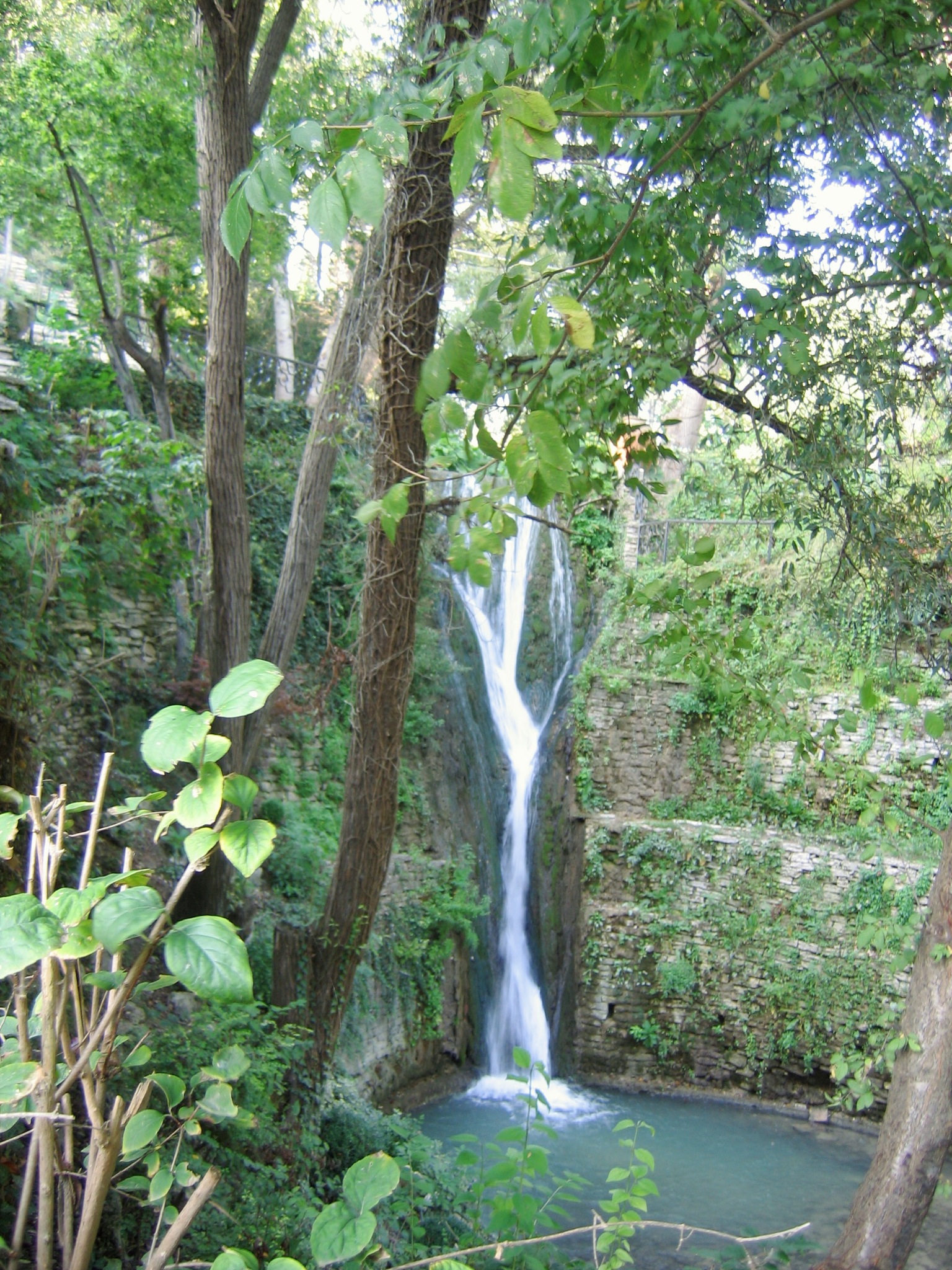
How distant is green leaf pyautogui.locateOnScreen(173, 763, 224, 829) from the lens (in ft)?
3.73

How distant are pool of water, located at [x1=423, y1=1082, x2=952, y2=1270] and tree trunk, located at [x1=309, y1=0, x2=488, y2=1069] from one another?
7.65 ft

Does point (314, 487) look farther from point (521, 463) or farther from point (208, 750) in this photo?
point (208, 750)

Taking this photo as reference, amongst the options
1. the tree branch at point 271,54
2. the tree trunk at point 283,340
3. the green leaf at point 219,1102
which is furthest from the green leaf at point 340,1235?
the tree trunk at point 283,340

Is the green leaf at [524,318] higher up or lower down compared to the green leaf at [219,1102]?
higher up

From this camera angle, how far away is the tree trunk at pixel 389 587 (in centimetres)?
379

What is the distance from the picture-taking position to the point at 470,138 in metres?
1.17

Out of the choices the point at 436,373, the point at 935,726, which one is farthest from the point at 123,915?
the point at 935,726

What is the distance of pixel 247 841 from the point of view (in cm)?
118

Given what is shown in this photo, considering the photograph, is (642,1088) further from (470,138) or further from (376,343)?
(470,138)

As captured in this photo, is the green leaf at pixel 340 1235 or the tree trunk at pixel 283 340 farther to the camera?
the tree trunk at pixel 283 340

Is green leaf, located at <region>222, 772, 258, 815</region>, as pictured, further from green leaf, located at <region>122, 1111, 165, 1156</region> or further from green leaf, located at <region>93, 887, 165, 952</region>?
green leaf, located at <region>122, 1111, 165, 1156</region>

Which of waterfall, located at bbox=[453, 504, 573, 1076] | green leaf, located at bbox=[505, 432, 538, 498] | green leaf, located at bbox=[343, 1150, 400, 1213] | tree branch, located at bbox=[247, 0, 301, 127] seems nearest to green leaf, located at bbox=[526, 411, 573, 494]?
green leaf, located at bbox=[505, 432, 538, 498]

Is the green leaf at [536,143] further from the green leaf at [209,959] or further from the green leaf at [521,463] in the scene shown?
the green leaf at [209,959]

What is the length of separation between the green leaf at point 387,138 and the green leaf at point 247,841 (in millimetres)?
917
